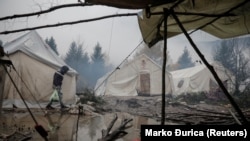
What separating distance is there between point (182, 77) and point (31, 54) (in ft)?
51.7

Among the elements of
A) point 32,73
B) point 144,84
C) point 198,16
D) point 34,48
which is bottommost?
point 144,84

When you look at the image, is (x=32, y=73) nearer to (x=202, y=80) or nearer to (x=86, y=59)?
(x=202, y=80)

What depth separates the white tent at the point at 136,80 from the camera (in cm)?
2181

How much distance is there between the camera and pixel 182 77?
25.3 meters

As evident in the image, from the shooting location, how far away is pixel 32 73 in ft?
43.3

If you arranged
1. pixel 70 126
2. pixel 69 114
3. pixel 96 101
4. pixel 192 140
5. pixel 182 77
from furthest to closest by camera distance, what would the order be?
pixel 182 77 → pixel 96 101 → pixel 69 114 → pixel 70 126 → pixel 192 140

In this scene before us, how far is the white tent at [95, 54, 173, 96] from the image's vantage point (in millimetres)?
21812

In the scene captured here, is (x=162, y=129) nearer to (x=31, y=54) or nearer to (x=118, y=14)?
(x=118, y=14)

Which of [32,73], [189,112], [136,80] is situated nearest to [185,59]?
[136,80]

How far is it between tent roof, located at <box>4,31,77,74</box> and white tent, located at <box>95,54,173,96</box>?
681cm

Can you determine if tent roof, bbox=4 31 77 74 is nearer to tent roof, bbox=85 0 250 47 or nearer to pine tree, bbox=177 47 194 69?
tent roof, bbox=85 0 250 47

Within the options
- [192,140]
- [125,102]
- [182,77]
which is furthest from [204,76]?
[192,140]

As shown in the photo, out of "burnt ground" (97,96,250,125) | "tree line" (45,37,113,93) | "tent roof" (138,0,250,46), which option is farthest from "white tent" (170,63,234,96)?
"tree line" (45,37,113,93)

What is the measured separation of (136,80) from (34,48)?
1002 centimetres
